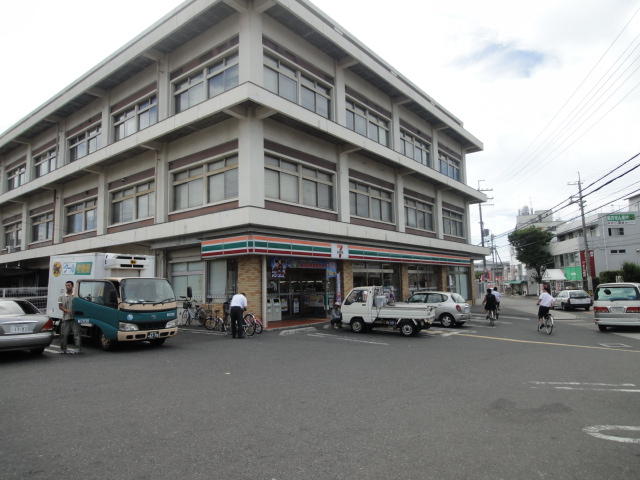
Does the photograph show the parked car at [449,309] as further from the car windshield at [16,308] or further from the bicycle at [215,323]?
the car windshield at [16,308]

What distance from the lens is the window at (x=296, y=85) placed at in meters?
18.0

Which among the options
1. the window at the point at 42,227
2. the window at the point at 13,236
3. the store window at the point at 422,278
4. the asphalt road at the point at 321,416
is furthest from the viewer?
the window at the point at 13,236

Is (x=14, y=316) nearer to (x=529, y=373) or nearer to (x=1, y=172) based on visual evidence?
(x=529, y=373)

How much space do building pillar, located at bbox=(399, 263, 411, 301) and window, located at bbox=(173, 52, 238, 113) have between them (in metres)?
14.6

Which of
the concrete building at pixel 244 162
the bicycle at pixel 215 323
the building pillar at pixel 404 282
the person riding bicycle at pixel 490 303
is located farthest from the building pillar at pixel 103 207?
the person riding bicycle at pixel 490 303

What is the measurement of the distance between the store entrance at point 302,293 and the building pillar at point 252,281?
7.03 ft

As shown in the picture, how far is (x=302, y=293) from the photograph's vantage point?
66.3 feet

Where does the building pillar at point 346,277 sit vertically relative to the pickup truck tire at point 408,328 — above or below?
above

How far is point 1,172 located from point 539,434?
132 feet

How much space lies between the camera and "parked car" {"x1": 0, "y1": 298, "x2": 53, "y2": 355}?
960 cm

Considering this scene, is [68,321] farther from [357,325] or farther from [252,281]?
[357,325]

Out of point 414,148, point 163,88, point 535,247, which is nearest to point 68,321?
point 163,88

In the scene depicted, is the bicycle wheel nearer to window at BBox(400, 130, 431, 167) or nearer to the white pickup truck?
the white pickup truck

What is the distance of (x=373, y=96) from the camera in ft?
80.2
